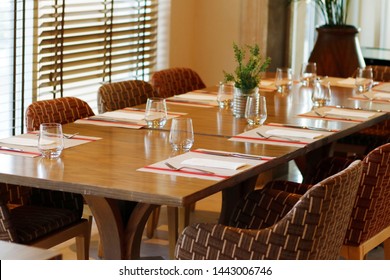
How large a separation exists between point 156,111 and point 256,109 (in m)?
0.45

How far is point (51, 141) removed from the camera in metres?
3.39

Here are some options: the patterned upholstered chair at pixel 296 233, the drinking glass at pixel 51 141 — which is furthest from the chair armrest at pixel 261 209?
the drinking glass at pixel 51 141

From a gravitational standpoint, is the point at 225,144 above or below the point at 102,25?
below

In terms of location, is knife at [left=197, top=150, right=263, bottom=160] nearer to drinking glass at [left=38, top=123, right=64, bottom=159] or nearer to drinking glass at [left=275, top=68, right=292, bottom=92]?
drinking glass at [left=38, top=123, right=64, bottom=159]

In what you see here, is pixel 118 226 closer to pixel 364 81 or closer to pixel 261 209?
pixel 261 209

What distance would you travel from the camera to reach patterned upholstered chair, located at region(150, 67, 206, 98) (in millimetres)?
5539
